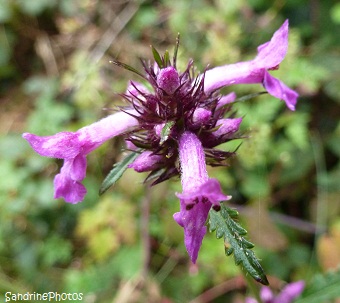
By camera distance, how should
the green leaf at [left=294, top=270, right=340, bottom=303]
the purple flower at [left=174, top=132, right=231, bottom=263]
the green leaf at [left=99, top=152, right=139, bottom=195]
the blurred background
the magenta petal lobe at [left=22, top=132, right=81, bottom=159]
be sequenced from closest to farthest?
the purple flower at [left=174, top=132, right=231, bottom=263], the magenta petal lobe at [left=22, top=132, right=81, bottom=159], the green leaf at [left=99, top=152, right=139, bottom=195], the green leaf at [left=294, top=270, right=340, bottom=303], the blurred background

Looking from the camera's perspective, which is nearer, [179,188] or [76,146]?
[76,146]

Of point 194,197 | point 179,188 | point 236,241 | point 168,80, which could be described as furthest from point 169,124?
point 179,188

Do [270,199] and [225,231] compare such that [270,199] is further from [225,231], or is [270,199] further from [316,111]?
[225,231]

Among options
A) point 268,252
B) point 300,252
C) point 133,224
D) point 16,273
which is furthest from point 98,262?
point 300,252

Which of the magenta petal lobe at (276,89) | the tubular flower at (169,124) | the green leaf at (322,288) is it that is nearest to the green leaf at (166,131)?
the tubular flower at (169,124)

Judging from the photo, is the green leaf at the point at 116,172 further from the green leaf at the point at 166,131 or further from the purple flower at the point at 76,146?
the green leaf at the point at 166,131

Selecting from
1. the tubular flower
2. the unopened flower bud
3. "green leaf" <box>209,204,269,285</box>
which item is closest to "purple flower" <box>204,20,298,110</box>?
the tubular flower

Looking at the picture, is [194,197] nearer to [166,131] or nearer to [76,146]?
[166,131]

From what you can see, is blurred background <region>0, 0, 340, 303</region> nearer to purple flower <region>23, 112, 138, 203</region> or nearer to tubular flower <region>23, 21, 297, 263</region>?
purple flower <region>23, 112, 138, 203</region>
